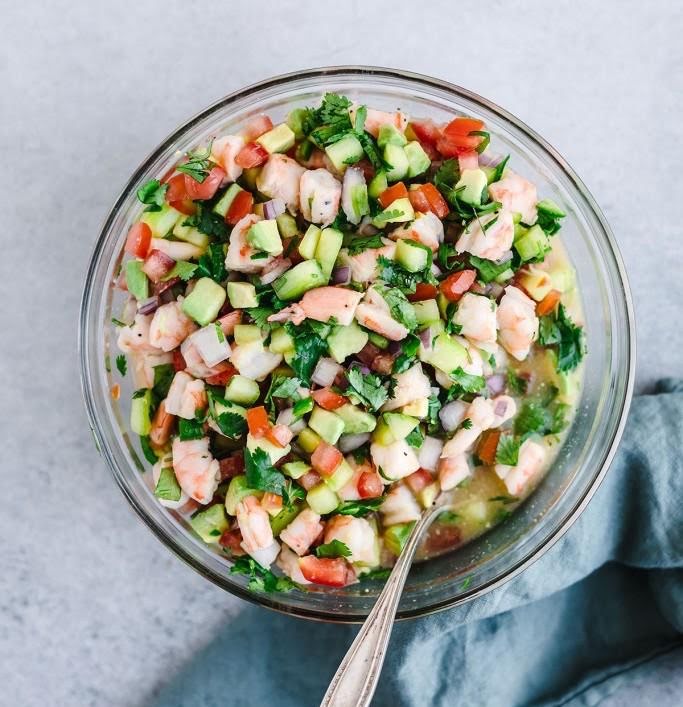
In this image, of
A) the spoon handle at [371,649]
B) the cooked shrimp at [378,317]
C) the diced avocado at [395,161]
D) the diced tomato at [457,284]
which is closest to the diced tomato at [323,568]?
the spoon handle at [371,649]

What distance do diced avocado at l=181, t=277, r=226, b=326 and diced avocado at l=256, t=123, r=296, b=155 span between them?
33 cm

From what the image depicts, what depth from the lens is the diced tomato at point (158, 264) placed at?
Answer: 1854 millimetres

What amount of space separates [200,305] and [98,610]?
1095 millimetres

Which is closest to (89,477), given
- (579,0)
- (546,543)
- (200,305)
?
(200,305)

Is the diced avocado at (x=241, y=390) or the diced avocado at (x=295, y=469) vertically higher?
the diced avocado at (x=241, y=390)

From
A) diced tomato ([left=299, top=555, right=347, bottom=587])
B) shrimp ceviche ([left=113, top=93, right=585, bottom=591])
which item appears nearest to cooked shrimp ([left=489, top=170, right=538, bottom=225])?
shrimp ceviche ([left=113, top=93, right=585, bottom=591])

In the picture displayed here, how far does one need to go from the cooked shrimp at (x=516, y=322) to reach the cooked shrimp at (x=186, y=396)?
678mm

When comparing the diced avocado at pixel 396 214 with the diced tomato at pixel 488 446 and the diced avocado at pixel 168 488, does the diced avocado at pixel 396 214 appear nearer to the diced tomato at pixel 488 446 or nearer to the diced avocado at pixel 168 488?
the diced tomato at pixel 488 446

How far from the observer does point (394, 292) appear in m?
1.72

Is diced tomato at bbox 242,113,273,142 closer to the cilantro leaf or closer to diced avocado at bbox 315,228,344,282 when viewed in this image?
diced avocado at bbox 315,228,344,282

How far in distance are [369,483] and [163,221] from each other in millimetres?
759

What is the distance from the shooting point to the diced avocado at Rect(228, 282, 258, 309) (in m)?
1.74

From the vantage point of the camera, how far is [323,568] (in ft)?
6.10

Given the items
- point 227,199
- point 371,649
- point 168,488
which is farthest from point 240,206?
point 371,649
